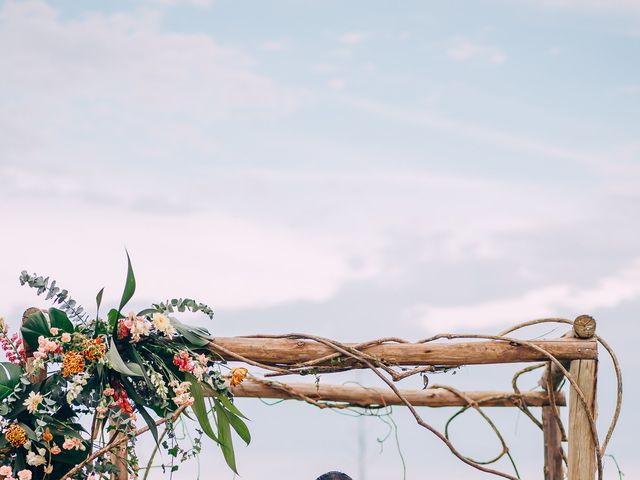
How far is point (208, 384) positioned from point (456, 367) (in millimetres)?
1324

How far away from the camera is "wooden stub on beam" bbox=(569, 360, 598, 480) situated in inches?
197

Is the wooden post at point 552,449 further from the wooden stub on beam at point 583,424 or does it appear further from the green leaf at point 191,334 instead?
the green leaf at point 191,334

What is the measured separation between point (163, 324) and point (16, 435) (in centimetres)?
88

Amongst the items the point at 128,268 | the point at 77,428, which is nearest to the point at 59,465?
the point at 77,428

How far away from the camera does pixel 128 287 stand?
15.0 ft

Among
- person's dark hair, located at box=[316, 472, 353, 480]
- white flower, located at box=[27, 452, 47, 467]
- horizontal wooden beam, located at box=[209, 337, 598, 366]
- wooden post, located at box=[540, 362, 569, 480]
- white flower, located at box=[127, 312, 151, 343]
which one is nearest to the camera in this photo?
white flower, located at box=[27, 452, 47, 467]

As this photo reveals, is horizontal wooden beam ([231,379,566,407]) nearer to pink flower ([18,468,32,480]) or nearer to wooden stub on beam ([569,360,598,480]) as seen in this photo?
wooden stub on beam ([569,360,598,480])

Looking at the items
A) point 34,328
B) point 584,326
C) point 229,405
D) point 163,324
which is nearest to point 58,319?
point 34,328

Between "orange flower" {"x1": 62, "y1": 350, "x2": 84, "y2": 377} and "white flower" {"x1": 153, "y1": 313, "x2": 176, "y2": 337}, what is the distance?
1.29 ft

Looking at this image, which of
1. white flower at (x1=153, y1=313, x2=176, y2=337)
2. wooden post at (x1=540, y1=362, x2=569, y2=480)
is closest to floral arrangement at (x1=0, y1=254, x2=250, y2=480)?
white flower at (x1=153, y1=313, x2=176, y2=337)

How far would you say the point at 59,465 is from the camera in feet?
15.4

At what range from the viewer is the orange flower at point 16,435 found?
14.8ft

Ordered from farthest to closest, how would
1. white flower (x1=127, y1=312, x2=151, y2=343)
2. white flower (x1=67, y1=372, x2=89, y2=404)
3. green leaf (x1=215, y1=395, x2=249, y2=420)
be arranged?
green leaf (x1=215, y1=395, x2=249, y2=420), white flower (x1=127, y1=312, x2=151, y2=343), white flower (x1=67, y1=372, x2=89, y2=404)

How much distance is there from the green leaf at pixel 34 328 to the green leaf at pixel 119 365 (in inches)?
15.1
